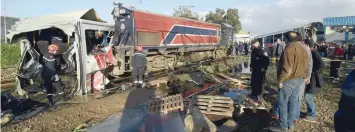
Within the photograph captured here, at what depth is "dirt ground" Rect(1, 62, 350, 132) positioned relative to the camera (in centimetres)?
540

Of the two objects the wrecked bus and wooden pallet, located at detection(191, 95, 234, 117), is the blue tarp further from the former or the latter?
wooden pallet, located at detection(191, 95, 234, 117)

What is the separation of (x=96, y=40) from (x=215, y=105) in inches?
240

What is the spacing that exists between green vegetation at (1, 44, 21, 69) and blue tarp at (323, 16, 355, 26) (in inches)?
1923

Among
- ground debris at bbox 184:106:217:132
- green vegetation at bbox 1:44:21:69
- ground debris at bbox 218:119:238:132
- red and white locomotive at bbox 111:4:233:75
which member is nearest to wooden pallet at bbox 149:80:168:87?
red and white locomotive at bbox 111:4:233:75

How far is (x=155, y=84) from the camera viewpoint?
10.2 meters

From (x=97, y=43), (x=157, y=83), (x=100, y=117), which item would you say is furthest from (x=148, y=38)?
(x=100, y=117)

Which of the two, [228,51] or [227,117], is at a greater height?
[228,51]

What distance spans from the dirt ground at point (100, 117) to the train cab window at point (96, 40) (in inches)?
102

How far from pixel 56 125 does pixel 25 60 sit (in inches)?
160

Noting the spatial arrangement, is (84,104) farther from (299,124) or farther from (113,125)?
Answer: (299,124)

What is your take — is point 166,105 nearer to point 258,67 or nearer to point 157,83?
point 258,67

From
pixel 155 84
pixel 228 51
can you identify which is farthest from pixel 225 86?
pixel 228 51

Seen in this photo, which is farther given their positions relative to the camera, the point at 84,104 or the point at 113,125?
the point at 84,104

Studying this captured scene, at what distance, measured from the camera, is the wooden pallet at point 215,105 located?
5792mm
